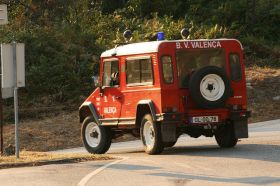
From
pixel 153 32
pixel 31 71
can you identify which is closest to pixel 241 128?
pixel 31 71

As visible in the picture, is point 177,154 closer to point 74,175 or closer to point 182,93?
point 182,93

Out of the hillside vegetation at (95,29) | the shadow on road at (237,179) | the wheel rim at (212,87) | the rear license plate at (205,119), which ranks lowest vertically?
the shadow on road at (237,179)

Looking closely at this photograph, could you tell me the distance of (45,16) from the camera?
38094 mm

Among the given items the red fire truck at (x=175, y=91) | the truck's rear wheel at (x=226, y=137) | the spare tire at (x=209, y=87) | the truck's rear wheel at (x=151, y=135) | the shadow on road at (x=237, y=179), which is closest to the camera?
the shadow on road at (x=237, y=179)

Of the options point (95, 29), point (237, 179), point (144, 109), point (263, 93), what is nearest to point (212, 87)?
point (144, 109)

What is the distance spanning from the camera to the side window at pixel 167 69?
16659mm

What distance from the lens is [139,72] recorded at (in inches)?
682

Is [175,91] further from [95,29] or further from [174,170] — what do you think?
[95,29]

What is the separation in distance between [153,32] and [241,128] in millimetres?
19089

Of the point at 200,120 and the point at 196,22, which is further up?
the point at 196,22

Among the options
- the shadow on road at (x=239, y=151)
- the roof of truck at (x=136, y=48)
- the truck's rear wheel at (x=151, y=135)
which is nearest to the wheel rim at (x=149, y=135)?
the truck's rear wheel at (x=151, y=135)

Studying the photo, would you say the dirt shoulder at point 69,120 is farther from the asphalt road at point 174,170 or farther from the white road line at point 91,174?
the white road line at point 91,174

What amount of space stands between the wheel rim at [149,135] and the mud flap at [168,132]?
0.44m

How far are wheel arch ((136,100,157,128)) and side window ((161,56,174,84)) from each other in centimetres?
61
